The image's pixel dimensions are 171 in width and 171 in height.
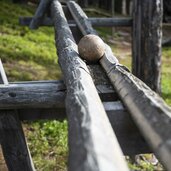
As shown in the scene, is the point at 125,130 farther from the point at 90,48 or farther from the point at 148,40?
the point at 148,40

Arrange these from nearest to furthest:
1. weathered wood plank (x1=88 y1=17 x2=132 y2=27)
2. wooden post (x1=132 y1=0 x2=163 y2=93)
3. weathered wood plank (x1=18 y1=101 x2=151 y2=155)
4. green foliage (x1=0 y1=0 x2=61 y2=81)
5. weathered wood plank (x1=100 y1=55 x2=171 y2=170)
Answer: weathered wood plank (x1=100 y1=55 x2=171 y2=170), weathered wood plank (x1=18 y1=101 x2=151 y2=155), wooden post (x1=132 y1=0 x2=163 y2=93), weathered wood plank (x1=88 y1=17 x2=132 y2=27), green foliage (x1=0 y1=0 x2=61 y2=81)

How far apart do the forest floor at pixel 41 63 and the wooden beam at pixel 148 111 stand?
8.31 ft

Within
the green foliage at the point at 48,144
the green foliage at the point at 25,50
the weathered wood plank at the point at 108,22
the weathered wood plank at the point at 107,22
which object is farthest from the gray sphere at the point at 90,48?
the green foliage at the point at 25,50

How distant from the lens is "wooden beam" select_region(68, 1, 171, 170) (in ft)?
4.40

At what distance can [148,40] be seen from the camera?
526 cm

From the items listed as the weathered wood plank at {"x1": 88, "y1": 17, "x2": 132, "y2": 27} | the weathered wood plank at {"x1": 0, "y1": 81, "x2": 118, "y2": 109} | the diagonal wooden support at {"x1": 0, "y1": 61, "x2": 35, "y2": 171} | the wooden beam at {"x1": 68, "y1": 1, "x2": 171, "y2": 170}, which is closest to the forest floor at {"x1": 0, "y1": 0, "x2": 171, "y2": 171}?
the diagonal wooden support at {"x1": 0, "y1": 61, "x2": 35, "y2": 171}

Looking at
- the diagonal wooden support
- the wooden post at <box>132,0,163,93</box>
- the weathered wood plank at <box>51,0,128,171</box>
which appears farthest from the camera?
the wooden post at <box>132,0,163,93</box>

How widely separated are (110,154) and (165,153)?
0.19 meters

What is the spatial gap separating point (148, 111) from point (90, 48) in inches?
47.5

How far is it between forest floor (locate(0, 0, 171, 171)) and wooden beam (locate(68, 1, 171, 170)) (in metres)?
2.53

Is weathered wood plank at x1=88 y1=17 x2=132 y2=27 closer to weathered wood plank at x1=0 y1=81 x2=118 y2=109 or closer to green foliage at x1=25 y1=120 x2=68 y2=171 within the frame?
green foliage at x1=25 y1=120 x2=68 y2=171

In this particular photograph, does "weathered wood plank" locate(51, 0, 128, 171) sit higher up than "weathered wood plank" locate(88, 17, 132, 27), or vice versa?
"weathered wood plank" locate(51, 0, 128, 171)

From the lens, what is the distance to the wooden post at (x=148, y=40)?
5164mm

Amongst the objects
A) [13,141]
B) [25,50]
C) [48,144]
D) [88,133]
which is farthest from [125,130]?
[25,50]
